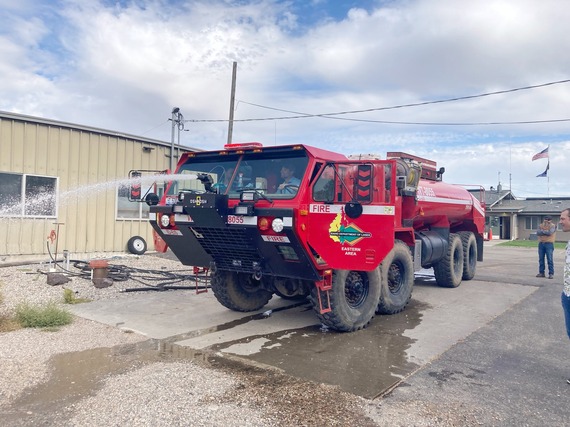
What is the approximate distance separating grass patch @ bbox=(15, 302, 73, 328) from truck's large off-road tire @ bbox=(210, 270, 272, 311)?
86.5 inches

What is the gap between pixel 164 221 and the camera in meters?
6.93

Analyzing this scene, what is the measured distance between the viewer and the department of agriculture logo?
6078 millimetres

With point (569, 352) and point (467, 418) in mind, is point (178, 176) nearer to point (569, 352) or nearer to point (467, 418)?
point (467, 418)

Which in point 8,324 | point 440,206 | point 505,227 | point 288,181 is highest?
point 288,181

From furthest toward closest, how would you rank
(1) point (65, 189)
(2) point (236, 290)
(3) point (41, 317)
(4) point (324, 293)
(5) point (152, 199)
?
(1) point (65, 189) → (2) point (236, 290) → (5) point (152, 199) → (3) point (41, 317) → (4) point (324, 293)

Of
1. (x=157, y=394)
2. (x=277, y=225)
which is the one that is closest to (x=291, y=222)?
(x=277, y=225)

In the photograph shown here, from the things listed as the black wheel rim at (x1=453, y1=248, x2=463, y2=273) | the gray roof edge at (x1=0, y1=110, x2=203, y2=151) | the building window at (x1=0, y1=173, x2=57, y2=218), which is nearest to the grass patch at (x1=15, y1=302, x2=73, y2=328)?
the building window at (x1=0, y1=173, x2=57, y2=218)

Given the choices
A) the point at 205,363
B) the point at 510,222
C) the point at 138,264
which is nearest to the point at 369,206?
the point at 205,363

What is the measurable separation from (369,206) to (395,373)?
2.00m

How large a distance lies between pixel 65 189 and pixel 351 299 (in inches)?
365

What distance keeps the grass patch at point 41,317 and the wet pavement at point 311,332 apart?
565 millimetres

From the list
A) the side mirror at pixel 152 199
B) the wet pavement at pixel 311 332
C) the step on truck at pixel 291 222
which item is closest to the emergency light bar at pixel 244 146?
the step on truck at pixel 291 222

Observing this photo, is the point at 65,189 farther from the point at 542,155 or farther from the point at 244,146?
the point at 542,155

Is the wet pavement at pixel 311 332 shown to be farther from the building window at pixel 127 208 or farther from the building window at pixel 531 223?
the building window at pixel 531 223
